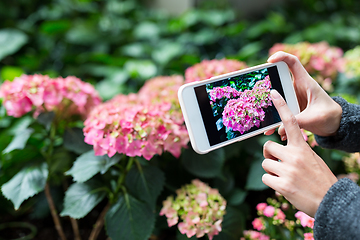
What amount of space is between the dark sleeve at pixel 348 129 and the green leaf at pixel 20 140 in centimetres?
83

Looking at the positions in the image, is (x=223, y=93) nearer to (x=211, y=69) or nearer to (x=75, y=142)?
(x=211, y=69)

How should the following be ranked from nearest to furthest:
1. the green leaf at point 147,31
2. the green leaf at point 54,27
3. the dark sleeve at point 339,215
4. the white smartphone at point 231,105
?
the dark sleeve at point 339,215
the white smartphone at point 231,105
the green leaf at point 54,27
the green leaf at point 147,31

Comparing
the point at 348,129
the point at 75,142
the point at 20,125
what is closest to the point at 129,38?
the point at 20,125

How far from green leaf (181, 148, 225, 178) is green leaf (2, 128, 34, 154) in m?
0.47

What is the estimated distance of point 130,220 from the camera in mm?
620

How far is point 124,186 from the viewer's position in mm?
686

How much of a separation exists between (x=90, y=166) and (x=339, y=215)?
538mm

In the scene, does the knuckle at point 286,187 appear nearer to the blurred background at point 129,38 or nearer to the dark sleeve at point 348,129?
the dark sleeve at point 348,129

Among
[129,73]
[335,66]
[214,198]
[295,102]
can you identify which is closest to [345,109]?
[295,102]

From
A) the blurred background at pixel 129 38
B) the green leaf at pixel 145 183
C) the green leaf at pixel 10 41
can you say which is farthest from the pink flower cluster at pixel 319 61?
the green leaf at pixel 10 41

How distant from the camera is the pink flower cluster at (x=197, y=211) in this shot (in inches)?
23.3

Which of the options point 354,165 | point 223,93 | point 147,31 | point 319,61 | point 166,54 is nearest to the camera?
point 223,93

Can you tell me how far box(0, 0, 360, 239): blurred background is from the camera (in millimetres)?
1419

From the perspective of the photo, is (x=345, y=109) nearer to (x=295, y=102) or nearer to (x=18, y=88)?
(x=295, y=102)
